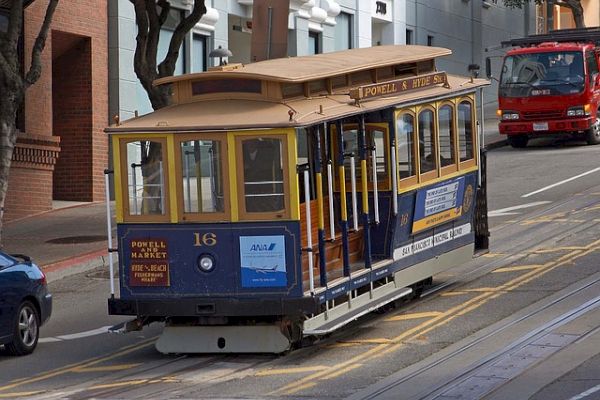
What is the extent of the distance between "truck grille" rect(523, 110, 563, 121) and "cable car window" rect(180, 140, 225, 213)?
2057 cm

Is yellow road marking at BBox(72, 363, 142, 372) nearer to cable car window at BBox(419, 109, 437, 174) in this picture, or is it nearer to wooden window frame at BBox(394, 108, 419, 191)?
wooden window frame at BBox(394, 108, 419, 191)

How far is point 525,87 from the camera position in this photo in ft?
105

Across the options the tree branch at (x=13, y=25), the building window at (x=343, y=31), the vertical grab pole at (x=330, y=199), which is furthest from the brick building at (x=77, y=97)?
the vertical grab pole at (x=330, y=199)

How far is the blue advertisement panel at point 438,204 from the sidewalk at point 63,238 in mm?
6296

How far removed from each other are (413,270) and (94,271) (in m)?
6.29

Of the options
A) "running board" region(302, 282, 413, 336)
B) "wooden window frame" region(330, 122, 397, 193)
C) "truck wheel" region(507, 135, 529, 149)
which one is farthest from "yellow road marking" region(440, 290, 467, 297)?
"truck wheel" region(507, 135, 529, 149)

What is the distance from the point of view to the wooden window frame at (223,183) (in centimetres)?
1233

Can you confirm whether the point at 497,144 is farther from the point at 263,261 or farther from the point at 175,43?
the point at 263,261

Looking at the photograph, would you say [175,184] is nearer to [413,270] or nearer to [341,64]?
[341,64]

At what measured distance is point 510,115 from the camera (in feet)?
106

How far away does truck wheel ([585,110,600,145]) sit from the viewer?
32188mm

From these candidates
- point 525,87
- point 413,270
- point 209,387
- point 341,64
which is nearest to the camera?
point 209,387

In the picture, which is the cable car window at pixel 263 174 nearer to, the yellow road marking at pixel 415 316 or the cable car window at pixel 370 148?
the cable car window at pixel 370 148

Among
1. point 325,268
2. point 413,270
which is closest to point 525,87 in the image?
point 413,270
